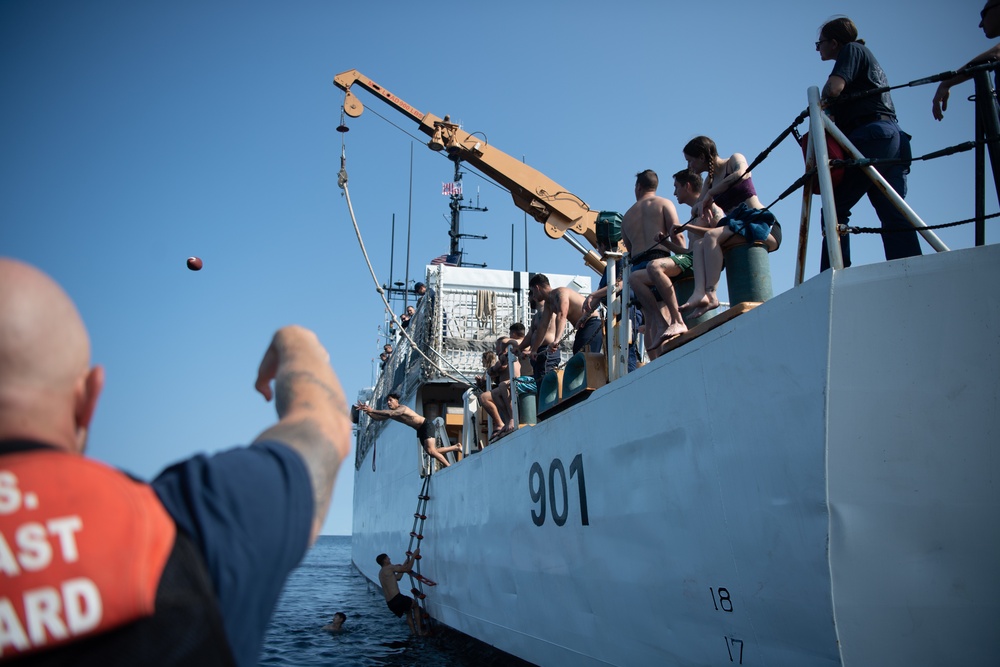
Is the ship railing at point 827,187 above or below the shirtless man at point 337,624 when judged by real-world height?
above

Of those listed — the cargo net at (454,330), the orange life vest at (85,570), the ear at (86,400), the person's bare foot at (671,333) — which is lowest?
the orange life vest at (85,570)

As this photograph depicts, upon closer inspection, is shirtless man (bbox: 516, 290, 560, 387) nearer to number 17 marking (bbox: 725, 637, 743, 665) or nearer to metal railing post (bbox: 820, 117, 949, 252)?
number 17 marking (bbox: 725, 637, 743, 665)

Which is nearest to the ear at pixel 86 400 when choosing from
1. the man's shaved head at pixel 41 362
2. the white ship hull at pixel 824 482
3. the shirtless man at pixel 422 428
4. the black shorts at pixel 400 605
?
the man's shaved head at pixel 41 362

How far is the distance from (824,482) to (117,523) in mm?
3087

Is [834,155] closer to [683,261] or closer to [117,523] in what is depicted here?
[683,261]

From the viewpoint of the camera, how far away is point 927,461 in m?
3.15

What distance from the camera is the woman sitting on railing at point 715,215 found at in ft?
14.4

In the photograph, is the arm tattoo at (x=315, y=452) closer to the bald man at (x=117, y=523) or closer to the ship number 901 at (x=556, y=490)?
the bald man at (x=117, y=523)

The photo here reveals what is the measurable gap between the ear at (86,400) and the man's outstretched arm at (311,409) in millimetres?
223

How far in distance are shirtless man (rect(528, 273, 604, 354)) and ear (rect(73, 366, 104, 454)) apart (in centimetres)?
631

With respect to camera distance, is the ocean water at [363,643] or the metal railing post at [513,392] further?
the ocean water at [363,643]

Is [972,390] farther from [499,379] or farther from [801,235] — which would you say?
[499,379]

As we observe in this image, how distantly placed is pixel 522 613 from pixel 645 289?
3577 millimetres

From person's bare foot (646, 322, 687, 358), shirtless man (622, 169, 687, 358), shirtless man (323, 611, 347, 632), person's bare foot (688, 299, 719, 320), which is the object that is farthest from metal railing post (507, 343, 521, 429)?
shirtless man (323, 611, 347, 632)
